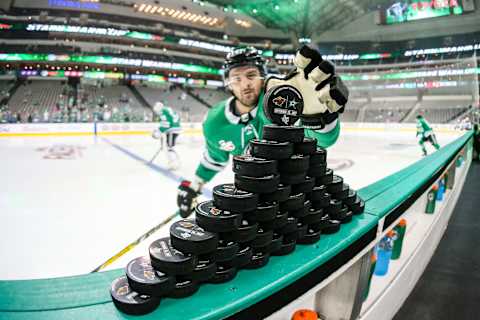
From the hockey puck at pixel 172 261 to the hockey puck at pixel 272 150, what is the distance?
40 cm

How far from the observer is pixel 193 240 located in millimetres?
801

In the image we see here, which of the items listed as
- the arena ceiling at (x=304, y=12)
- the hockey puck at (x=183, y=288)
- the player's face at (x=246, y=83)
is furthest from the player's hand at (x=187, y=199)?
the arena ceiling at (x=304, y=12)

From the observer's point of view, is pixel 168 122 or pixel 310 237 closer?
pixel 310 237

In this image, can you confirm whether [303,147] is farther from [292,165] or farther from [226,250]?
[226,250]

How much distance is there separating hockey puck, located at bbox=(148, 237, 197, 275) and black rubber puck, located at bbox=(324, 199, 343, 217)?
66cm

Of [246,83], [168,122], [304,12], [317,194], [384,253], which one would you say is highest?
[304,12]

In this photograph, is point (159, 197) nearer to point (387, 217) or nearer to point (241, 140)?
point (241, 140)

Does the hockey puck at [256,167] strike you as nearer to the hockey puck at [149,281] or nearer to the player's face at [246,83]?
the hockey puck at [149,281]

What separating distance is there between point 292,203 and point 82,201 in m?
3.06

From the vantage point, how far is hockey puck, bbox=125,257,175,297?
73 cm

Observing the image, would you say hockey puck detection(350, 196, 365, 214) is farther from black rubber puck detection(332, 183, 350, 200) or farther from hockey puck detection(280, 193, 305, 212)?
hockey puck detection(280, 193, 305, 212)

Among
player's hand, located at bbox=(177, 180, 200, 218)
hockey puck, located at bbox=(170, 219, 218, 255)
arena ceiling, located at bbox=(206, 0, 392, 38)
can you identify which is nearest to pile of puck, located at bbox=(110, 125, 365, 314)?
hockey puck, located at bbox=(170, 219, 218, 255)

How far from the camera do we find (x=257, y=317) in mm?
830

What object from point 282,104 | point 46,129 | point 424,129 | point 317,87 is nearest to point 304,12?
point 424,129
